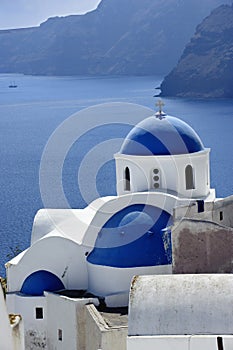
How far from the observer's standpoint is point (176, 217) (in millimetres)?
18078

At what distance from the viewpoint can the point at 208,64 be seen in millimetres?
141875

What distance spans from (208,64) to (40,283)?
127 meters

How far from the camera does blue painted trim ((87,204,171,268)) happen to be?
17609 millimetres

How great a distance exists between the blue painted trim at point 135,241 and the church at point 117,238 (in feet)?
0.07

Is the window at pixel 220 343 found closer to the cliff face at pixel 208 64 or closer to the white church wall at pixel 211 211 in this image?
the white church wall at pixel 211 211

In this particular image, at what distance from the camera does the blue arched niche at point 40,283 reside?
1841 cm

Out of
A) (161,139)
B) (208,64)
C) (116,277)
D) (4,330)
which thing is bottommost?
(116,277)

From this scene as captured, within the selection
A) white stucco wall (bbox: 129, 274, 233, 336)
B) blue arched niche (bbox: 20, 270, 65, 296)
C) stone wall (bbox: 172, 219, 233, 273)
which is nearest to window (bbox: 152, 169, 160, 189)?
stone wall (bbox: 172, 219, 233, 273)

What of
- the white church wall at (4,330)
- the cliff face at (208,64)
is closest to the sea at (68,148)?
the cliff face at (208,64)

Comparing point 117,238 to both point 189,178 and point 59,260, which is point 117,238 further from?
point 189,178

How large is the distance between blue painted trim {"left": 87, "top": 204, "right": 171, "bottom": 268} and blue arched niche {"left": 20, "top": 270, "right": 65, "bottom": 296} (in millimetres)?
965

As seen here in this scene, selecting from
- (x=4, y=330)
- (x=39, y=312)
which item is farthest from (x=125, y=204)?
(x=4, y=330)

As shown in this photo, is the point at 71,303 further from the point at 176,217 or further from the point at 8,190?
the point at 8,190

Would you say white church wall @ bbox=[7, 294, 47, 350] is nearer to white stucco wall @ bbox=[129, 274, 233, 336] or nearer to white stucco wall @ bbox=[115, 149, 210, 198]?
white stucco wall @ bbox=[115, 149, 210, 198]
